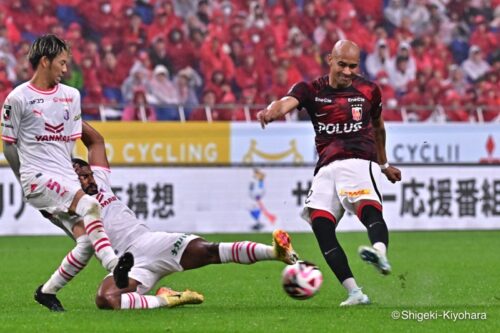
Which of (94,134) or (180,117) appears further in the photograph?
(180,117)

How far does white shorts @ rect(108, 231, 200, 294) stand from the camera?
9500mm

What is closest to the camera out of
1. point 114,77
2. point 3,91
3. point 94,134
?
point 94,134

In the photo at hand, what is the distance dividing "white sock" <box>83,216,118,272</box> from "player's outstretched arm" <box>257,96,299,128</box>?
1454 millimetres

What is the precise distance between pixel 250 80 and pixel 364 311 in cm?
1454

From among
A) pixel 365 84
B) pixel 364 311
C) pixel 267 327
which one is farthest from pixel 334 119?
pixel 267 327

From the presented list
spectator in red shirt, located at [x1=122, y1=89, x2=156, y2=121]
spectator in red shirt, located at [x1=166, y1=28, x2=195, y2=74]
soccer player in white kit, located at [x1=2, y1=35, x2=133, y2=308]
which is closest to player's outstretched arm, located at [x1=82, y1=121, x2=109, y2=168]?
soccer player in white kit, located at [x1=2, y1=35, x2=133, y2=308]

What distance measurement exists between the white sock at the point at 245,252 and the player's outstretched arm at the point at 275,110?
929mm

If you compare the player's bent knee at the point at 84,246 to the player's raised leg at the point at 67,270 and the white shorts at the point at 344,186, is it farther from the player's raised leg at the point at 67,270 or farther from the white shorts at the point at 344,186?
the white shorts at the point at 344,186

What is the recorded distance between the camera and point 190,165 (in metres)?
21.7

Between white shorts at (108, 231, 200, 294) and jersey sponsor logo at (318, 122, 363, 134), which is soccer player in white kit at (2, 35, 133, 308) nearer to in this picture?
white shorts at (108, 231, 200, 294)

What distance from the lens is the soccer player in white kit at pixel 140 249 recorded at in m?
9.30

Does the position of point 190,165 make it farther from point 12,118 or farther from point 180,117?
point 12,118

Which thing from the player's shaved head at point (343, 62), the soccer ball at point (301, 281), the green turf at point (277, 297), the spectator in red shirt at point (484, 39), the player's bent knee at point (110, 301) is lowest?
the green turf at point (277, 297)

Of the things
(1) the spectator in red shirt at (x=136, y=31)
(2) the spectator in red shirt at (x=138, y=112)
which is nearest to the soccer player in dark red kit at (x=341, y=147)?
(2) the spectator in red shirt at (x=138, y=112)
